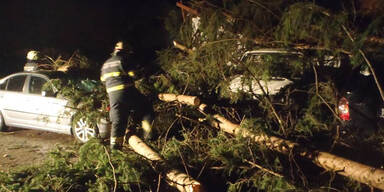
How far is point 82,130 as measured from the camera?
18.3 ft

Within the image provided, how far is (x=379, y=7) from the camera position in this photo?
3.50 m

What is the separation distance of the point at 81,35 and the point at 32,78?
11.8 meters

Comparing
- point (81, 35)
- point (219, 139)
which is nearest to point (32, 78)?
point (219, 139)

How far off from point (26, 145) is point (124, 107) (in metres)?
2.55

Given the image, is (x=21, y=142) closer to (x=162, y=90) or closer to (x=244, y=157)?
(x=162, y=90)

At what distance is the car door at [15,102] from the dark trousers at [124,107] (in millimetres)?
2520

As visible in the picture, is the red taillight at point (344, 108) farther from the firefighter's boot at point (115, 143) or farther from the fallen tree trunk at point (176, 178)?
the firefighter's boot at point (115, 143)

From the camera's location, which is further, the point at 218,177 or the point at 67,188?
the point at 218,177

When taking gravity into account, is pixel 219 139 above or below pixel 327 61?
below

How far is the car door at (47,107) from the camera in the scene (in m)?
5.66

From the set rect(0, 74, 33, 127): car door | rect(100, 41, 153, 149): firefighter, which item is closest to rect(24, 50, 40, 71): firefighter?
rect(0, 74, 33, 127): car door

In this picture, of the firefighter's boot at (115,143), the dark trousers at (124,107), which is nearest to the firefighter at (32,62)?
the dark trousers at (124,107)

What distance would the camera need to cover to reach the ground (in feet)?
16.2

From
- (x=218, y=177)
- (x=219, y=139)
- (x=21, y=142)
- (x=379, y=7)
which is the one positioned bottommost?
(x=21, y=142)
